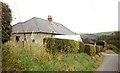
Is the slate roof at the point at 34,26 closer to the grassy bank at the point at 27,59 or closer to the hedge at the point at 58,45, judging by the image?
the hedge at the point at 58,45

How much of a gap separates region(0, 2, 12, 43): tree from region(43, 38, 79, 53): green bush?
351 centimetres

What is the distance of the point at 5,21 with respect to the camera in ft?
30.2

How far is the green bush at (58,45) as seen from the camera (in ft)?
44.2

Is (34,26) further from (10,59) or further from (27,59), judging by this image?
(10,59)

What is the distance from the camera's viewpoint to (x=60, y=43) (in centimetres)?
1544

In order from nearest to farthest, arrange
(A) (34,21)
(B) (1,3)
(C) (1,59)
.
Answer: (C) (1,59), (B) (1,3), (A) (34,21)

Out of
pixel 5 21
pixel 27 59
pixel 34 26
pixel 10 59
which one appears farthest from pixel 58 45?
pixel 34 26

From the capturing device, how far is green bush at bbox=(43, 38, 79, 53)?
13462mm

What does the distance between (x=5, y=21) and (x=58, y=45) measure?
6.18 meters

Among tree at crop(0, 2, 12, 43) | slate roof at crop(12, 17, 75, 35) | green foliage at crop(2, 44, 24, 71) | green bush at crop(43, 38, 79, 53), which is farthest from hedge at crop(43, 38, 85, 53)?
slate roof at crop(12, 17, 75, 35)

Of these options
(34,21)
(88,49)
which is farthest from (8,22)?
(34,21)

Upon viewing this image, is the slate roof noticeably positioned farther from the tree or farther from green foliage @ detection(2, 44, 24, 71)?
green foliage @ detection(2, 44, 24, 71)

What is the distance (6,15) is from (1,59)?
5.89ft

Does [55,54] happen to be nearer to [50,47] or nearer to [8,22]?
[50,47]
